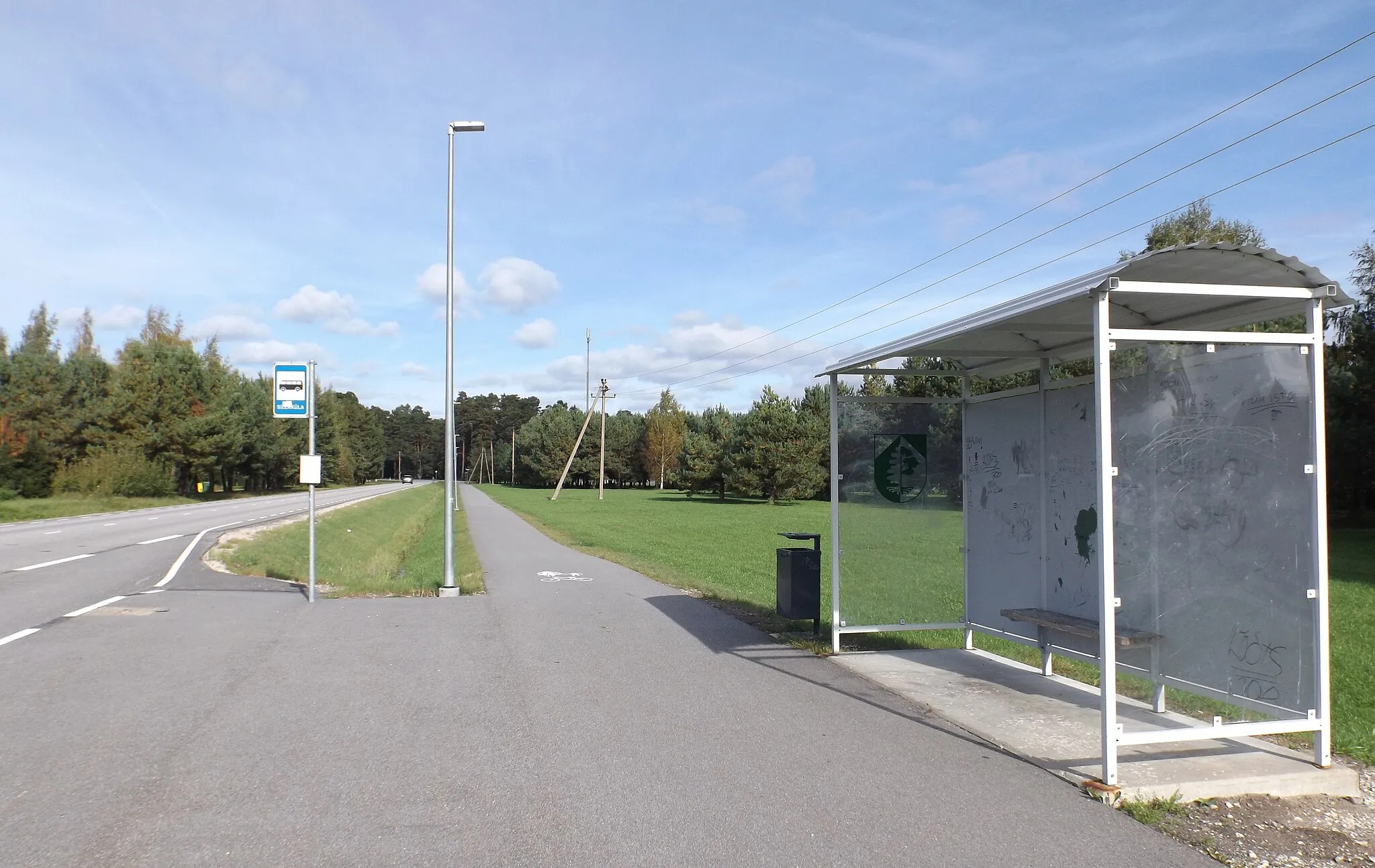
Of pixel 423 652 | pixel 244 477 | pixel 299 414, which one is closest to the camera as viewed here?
pixel 423 652

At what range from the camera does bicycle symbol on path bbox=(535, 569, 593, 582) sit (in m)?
16.7

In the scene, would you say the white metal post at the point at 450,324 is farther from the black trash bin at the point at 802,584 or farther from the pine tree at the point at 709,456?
the pine tree at the point at 709,456

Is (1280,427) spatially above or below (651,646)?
above

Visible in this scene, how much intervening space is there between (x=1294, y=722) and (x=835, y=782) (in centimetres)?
286

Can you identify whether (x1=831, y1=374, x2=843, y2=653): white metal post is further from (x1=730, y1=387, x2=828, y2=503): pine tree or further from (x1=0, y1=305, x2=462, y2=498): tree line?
(x1=730, y1=387, x2=828, y2=503): pine tree

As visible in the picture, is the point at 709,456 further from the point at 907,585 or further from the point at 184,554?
the point at 907,585

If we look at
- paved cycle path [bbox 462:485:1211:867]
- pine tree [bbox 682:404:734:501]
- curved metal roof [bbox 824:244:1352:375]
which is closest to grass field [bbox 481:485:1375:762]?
paved cycle path [bbox 462:485:1211:867]

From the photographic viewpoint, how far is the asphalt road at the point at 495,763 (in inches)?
178

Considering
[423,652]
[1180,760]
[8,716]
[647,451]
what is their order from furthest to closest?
[647,451]
[423,652]
[8,716]
[1180,760]

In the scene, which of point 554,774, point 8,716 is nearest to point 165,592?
point 8,716

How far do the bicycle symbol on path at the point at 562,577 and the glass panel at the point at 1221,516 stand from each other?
36.4ft

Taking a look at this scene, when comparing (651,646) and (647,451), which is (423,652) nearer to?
(651,646)

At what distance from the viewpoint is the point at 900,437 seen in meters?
9.92

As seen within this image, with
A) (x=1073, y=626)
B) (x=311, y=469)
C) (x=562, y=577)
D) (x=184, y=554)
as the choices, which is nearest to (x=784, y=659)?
(x=1073, y=626)
